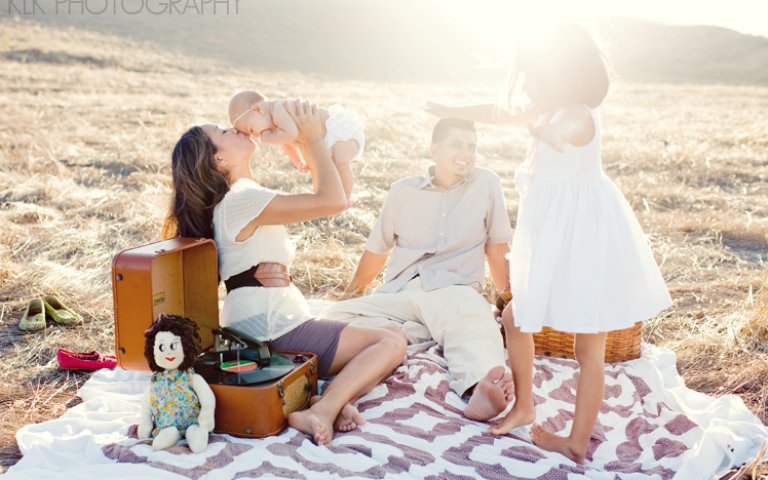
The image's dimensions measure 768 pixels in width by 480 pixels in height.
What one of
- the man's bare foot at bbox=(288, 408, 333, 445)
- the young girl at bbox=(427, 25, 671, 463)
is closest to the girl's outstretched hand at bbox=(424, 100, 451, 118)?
the young girl at bbox=(427, 25, 671, 463)

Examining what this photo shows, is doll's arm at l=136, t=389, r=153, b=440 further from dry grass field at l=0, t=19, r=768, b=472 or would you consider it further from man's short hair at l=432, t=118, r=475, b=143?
man's short hair at l=432, t=118, r=475, b=143

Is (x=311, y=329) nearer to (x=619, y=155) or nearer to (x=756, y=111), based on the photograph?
(x=619, y=155)

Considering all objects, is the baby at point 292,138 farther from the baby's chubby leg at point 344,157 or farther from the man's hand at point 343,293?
the man's hand at point 343,293

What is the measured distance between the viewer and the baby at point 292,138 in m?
3.71

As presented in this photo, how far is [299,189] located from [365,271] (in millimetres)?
3378

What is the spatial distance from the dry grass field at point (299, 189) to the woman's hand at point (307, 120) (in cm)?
170

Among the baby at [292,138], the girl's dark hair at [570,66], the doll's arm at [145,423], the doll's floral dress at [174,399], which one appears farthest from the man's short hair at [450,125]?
the doll's arm at [145,423]

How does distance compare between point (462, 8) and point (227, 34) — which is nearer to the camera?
point (227, 34)

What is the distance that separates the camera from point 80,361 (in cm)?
404

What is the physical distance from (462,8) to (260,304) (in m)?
47.1

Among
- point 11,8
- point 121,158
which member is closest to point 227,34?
point 11,8

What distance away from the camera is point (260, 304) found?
11.5 feet

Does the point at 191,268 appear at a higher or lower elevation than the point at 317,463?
higher

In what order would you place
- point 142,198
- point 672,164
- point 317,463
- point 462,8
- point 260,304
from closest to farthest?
1. point 317,463
2. point 260,304
3. point 142,198
4. point 672,164
5. point 462,8
